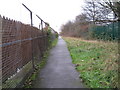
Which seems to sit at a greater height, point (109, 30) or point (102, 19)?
point (102, 19)

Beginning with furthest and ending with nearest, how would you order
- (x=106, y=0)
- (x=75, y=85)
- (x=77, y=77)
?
(x=106, y=0) → (x=77, y=77) → (x=75, y=85)

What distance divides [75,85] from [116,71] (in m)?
1.22

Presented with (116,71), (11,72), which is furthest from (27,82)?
(116,71)

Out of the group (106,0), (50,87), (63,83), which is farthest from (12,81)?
(106,0)

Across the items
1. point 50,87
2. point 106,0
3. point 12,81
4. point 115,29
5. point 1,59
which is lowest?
point 50,87

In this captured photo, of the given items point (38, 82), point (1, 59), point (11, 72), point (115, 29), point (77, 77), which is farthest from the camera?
point (115, 29)

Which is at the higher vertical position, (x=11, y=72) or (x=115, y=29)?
(x=115, y=29)

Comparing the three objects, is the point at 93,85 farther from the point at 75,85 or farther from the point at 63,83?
the point at 63,83

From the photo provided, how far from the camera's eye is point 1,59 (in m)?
3.18

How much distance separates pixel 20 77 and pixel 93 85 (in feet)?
6.07

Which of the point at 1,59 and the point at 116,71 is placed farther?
the point at 116,71

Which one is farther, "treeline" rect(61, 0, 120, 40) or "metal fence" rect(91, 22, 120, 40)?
"metal fence" rect(91, 22, 120, 40)

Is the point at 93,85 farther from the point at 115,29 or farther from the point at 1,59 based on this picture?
the point at 115,29

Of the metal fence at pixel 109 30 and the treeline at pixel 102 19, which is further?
the metal fence at pixel 109 30
